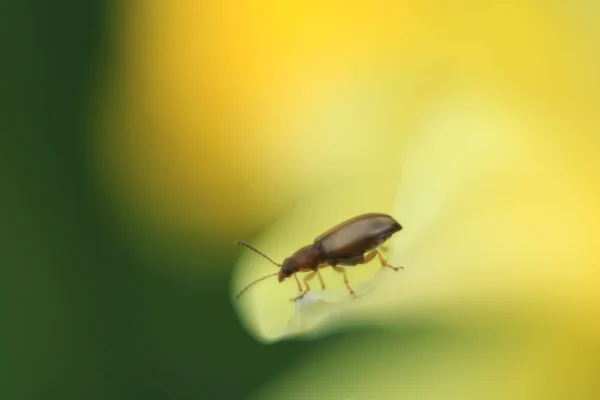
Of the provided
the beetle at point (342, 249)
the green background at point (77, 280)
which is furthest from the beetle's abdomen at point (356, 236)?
the green background at point (77, 280)

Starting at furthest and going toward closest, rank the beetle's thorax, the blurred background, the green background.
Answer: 1. the green background
2. the beetle's thorax
3. the blurred background

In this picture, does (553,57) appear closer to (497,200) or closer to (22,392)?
(497,200)

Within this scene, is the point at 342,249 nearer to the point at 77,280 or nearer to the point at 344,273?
the point at 344,273

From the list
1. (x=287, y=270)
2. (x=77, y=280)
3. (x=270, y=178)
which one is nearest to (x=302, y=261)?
(x=287, y=270)

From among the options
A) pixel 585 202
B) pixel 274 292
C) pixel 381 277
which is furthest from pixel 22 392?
pixel 585 202

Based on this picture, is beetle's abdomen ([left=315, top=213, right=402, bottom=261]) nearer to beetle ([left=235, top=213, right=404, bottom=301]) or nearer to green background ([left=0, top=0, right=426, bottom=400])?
beetle ([left=235, top=213, right=404, bottom=301])

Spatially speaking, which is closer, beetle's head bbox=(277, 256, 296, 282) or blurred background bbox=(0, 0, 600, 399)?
blurred background bbox=(0, 0, 600, 399)

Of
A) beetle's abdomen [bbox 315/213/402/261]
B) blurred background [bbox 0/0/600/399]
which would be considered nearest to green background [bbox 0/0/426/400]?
blurred background [bbox 0/0/600/399]
